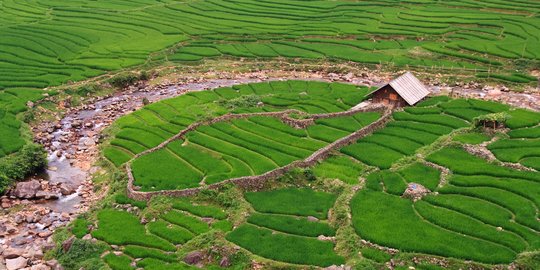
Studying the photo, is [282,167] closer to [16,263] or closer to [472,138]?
[472,138]

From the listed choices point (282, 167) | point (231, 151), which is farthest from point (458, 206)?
point (231, 151)

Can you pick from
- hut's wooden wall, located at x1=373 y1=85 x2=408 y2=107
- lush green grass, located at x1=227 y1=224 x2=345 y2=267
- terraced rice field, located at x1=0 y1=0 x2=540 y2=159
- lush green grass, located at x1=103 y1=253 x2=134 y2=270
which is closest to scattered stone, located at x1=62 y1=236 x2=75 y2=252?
lush green grass, located at x1=103 y1=253 x2=134 y2=270

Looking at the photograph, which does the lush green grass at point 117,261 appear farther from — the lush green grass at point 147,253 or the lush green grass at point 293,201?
the lush green grass at point 293,201

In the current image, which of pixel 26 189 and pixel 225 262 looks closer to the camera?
pixel 225 262

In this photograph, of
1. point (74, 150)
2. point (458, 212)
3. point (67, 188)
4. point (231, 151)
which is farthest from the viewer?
point (74, 150)

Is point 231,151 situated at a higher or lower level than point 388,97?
lower

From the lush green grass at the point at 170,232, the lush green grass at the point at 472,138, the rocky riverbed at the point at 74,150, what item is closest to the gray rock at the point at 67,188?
the rocky riverbed at the point at 74,150
